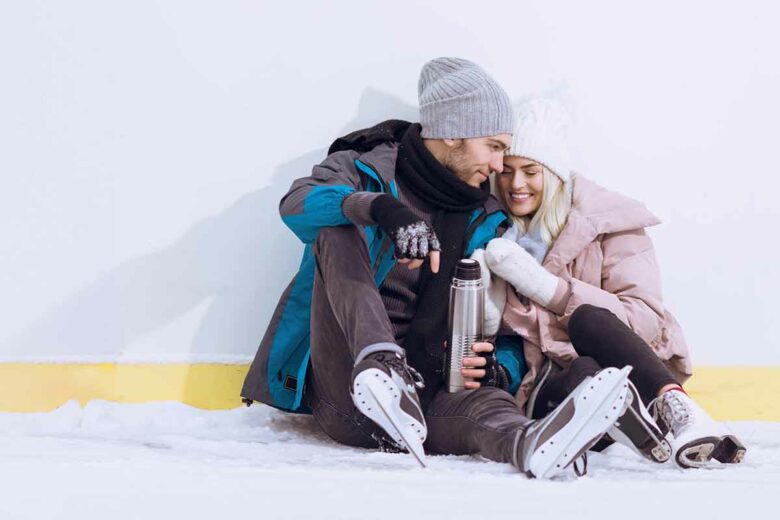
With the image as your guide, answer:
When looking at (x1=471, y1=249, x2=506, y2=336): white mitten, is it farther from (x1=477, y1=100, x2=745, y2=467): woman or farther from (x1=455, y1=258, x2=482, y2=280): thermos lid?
(x1=455, y1=258, x2=482, y2=280): thermos lid

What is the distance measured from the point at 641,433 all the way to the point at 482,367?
0.43 metres

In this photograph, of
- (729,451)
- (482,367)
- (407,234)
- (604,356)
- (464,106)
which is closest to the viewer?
(407,234)

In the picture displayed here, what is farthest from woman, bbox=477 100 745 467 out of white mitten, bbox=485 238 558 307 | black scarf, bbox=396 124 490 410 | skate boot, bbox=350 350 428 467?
skate boot, bbox=350 350 428 467

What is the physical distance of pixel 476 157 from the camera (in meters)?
2.44

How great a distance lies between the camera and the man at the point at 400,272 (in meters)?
2.05

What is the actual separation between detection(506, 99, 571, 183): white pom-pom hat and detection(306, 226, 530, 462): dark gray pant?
20.5 inches

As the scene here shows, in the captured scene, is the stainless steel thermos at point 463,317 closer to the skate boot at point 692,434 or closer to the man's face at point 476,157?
the man's face at point 476,157

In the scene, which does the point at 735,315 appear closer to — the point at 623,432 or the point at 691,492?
the point at 623,432

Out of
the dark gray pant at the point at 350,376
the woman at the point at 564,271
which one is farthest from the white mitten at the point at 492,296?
the dark gray pant at the point at 350,376

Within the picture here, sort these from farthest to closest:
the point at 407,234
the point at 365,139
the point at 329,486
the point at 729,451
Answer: the point at 365,139 < the point at 729,451 < the point at 407,234 < the point at 329,486

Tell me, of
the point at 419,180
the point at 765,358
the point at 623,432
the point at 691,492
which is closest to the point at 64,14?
the point at 419,180

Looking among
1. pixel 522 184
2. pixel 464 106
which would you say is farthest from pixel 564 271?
pixel 464 106

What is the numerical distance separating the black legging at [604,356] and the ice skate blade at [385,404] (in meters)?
0.47

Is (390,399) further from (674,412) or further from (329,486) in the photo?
(674,412)
